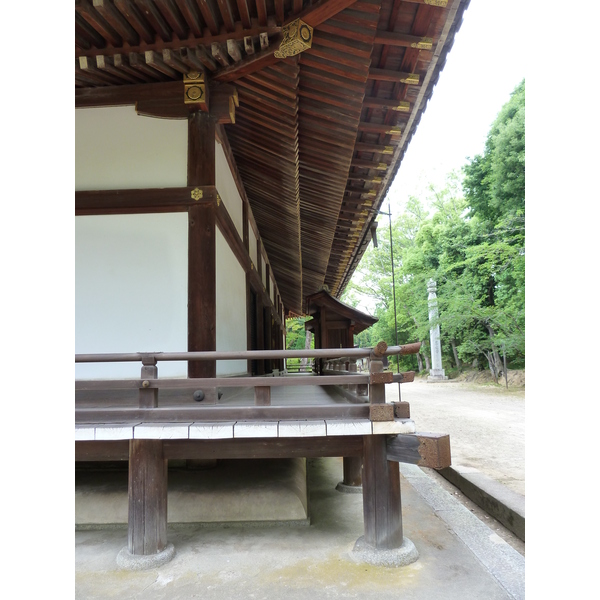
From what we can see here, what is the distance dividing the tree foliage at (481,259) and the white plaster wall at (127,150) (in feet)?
30.4

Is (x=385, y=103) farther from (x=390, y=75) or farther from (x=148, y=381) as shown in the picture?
(x=148, y=381)

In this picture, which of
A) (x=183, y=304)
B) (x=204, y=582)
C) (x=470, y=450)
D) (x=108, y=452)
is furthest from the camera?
(x=470, y=450)

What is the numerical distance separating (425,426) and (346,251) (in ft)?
15.8


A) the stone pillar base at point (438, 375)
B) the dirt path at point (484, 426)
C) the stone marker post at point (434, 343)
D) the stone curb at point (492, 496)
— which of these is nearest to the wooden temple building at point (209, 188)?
the stone curb at point (492, 496)

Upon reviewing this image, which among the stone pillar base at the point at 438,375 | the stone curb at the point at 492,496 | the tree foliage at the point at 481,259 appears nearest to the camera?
the stone curb at the point at 492,496

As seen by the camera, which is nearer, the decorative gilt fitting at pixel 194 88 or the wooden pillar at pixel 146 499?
the wooden pillar at pixel 146 499

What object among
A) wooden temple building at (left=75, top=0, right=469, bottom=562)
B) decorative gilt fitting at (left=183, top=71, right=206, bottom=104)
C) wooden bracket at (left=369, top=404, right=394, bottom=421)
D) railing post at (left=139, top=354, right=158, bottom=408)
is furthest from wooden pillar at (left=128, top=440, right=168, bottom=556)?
decorative gilt fitting at (left=183, top=71, right=206, bottom=104)

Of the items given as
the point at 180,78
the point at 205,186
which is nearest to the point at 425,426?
the point at 205,186

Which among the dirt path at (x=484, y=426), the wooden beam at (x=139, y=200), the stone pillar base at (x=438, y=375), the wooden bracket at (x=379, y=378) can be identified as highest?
the wooden beam at (x=139, y=200)

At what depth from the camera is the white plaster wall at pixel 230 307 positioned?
576 cm

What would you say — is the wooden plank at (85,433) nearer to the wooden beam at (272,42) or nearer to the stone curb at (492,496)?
the wooden beam at (272,42)

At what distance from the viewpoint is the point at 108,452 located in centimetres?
423

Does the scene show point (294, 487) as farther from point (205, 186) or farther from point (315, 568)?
point (205, 186)

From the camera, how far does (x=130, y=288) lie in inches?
200
